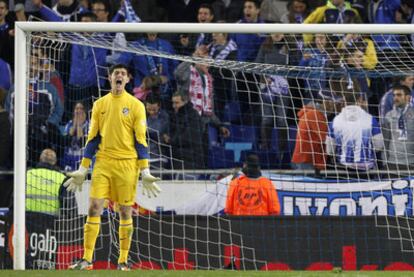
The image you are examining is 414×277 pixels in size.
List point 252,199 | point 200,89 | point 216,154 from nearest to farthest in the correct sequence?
point 252,199 < point 200,89 < point 216,154

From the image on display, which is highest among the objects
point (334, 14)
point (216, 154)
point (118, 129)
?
point (334, 14)

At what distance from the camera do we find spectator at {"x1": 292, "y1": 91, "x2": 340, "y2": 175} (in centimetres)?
1503

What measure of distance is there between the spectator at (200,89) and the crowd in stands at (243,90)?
0.01m

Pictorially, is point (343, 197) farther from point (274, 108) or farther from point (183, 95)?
point (183, 95)

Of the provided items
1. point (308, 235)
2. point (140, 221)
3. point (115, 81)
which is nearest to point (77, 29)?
point (115, 81)

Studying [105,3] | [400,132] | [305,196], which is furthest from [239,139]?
[105,3]

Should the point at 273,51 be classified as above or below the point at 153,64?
above

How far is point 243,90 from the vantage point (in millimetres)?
16219

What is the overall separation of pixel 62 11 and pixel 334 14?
163 inches

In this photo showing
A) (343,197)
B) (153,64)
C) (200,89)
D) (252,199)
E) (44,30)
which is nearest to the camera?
(44,30)

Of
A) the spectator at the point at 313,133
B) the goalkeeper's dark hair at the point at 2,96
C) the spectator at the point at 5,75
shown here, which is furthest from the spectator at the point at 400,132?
the spectator at the point at 5,75

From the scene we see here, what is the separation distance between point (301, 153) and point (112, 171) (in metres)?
4.27

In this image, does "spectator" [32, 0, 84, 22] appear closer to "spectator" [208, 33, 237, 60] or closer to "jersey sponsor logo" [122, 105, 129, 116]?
"spectator" [208, 33, 237, 60]

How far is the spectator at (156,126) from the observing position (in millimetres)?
15508
